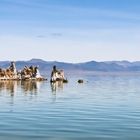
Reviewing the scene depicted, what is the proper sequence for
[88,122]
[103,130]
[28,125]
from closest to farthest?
[103,130] < [28,125] < [88,122]

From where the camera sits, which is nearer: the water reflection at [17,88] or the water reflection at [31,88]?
the water reflection at [17,88]

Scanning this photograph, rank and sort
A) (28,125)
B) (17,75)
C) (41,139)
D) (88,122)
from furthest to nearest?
(17,75) < (88,122) < (28,125) < (41,139)

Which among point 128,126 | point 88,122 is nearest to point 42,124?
point 88,122

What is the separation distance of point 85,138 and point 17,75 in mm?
155017

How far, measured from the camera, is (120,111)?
2024 inches

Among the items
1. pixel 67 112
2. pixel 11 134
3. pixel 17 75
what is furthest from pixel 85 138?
pixel 17 75

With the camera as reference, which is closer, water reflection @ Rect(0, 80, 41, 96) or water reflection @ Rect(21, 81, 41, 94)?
water reflection @ Rect(0, 80, 41, 96)

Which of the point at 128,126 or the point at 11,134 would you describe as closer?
the point at 11,134

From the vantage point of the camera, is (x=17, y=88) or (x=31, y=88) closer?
(x=17, y=88)

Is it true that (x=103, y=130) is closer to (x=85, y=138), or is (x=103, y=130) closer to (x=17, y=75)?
(x=85, y=138)

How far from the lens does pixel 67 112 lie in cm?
5097

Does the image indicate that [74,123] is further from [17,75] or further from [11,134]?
[17,75]

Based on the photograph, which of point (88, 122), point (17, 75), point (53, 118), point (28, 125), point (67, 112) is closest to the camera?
point (28, 125)

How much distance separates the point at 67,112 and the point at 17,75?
5393 inches
